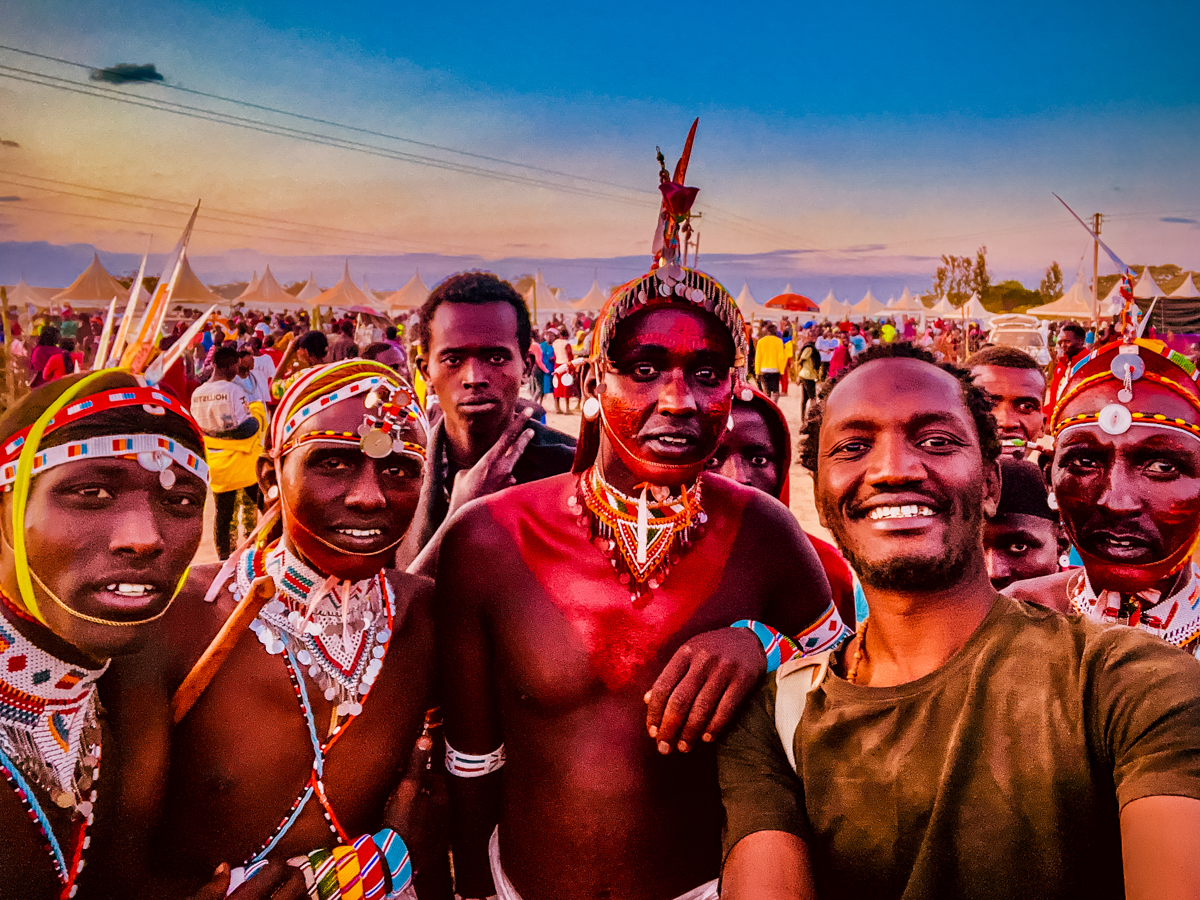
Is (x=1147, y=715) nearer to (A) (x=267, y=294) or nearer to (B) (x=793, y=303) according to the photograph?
(A) (x=267, y=294)

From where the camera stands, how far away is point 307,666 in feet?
7.09

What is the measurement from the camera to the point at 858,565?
1820 millimetres

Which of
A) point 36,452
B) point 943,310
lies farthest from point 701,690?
point 943,310

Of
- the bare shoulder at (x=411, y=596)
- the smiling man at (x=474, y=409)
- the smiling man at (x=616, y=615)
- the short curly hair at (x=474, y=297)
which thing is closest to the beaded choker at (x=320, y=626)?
the bare shoulder at (x=411, y=596)

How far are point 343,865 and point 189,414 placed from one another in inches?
51.3

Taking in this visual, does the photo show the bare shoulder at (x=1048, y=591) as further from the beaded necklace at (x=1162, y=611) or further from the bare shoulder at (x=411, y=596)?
the bare shoulder at (x=411, y=596)

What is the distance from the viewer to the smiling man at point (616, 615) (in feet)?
7.41

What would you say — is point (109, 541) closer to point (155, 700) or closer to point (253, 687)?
point (155, 700)

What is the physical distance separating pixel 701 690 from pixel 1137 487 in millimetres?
1476

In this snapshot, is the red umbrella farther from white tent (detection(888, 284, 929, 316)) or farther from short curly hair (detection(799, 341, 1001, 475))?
short curly hair (detection(799, 341, 1001, 475))

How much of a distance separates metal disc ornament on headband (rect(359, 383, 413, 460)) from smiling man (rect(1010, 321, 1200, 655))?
209cm

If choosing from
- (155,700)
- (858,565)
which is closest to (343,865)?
(155,700)

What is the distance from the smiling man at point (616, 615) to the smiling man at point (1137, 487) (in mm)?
835

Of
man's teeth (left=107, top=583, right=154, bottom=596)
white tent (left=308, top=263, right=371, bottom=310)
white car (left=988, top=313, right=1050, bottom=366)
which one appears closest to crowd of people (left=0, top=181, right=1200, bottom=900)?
man's teeth (left=107, top=583, right=154, bottom=596)
